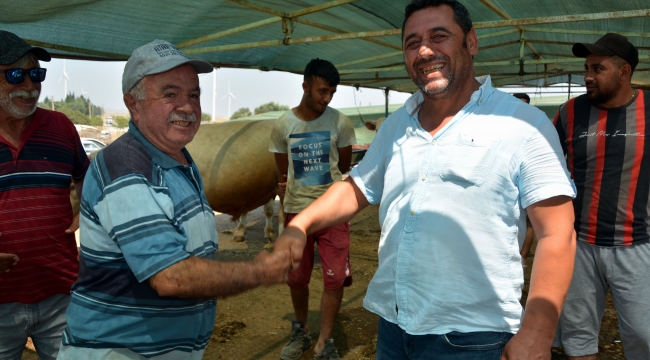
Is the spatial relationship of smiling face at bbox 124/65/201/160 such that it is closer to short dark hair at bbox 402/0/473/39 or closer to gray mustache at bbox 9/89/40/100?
short dark hair at bbox 402/0/473/39

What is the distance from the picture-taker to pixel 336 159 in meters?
4.12

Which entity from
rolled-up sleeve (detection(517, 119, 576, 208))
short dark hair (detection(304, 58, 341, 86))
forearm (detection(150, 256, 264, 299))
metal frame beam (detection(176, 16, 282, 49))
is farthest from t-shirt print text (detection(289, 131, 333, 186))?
rolled-up sleeve (detection(517, 119, 576, 208))

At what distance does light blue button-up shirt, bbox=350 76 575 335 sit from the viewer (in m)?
1.52

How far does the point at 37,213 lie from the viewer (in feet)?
7.95

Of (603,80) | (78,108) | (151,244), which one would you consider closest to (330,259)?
(603,80)

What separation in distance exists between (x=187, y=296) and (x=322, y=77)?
8.77ft

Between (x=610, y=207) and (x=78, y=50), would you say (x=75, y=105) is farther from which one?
(x=610, y=207)

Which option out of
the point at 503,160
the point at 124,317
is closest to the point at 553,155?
the point at 503,160

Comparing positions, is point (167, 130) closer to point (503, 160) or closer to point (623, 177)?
point (503, 160)

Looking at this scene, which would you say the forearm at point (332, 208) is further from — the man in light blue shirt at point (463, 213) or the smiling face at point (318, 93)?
the smiling face at point (318, 93)

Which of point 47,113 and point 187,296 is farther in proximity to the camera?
point 47,113

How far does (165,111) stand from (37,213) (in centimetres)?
113

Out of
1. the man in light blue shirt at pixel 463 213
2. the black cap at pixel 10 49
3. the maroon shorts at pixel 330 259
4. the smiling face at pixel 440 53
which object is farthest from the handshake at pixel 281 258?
the maroon shorts at pixel 330 259

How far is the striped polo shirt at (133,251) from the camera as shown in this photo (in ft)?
4.95
